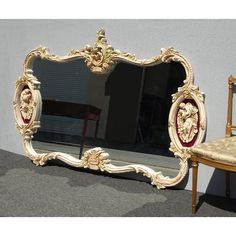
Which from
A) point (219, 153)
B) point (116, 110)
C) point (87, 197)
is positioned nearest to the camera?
point (219, 153)

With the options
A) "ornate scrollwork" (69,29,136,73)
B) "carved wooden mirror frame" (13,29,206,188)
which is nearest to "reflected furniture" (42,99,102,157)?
"carved wooden mirror frame" (13,29,206,188)

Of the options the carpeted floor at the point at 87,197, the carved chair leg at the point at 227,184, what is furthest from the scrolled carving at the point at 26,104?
the carved chair leg at the point at 227,184

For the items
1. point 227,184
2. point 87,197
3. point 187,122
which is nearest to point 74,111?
point 87,197

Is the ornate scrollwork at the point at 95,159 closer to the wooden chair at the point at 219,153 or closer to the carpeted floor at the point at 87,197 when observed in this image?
the carpeted floor at the point at 87,197

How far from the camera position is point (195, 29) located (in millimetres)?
3666

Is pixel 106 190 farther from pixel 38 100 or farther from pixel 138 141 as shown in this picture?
pixel 38 100

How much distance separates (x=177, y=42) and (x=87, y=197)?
5.91 feet

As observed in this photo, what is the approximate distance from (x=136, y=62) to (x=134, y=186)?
4.31 ft

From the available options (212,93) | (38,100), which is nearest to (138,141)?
(212,93)

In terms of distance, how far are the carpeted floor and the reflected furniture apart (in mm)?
568

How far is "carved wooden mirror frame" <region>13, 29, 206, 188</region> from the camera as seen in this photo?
3611 millimetres

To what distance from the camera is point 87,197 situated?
3.44 m

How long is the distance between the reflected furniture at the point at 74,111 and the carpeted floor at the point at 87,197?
1.86ft

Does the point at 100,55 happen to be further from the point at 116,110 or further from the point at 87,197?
the point at 87,197
